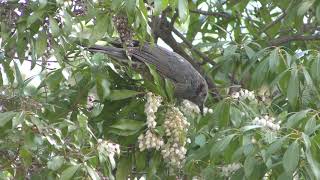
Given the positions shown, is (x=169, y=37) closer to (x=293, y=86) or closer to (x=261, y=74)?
(x=261, y=74)

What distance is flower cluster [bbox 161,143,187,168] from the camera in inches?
155

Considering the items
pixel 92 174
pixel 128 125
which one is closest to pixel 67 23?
pixel 92 174

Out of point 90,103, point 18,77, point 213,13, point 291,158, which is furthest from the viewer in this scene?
point 213,13

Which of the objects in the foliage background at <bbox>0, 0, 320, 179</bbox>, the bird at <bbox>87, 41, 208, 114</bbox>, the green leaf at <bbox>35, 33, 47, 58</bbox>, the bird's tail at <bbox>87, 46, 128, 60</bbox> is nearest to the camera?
the foliage background at <bbox>0, 0, 320, 179</bbox>

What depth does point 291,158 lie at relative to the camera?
3.22m

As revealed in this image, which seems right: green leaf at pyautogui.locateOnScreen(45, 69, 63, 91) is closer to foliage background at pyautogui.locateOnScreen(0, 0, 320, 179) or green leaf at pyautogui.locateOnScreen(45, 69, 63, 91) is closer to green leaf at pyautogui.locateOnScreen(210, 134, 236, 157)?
foliage background at pyautogui.locateOnScreen(0, 0, 320, 179)

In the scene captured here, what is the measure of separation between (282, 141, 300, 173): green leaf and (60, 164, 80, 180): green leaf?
0.99 metres

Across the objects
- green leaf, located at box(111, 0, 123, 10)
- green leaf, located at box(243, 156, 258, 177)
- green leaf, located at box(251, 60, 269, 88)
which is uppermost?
green leaf, located at box(111, 0, 123, 10)

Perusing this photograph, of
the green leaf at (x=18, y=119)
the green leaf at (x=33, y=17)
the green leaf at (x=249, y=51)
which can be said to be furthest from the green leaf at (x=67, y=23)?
the green leaf at (x=249, y=51)

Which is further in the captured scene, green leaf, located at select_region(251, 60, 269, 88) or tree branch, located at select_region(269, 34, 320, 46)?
tree branch, located at select_region(269, 34, 320, 46)

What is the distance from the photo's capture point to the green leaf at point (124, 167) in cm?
436

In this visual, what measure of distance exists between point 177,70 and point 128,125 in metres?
1.41

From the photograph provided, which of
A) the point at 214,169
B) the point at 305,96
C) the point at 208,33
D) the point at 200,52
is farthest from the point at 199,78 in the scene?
the point at 214,169

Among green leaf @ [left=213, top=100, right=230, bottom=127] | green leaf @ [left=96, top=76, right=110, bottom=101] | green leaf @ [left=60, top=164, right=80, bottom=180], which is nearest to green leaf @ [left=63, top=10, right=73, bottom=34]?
green leaf @ [left=96, top=76, right=110, bottom=101]
